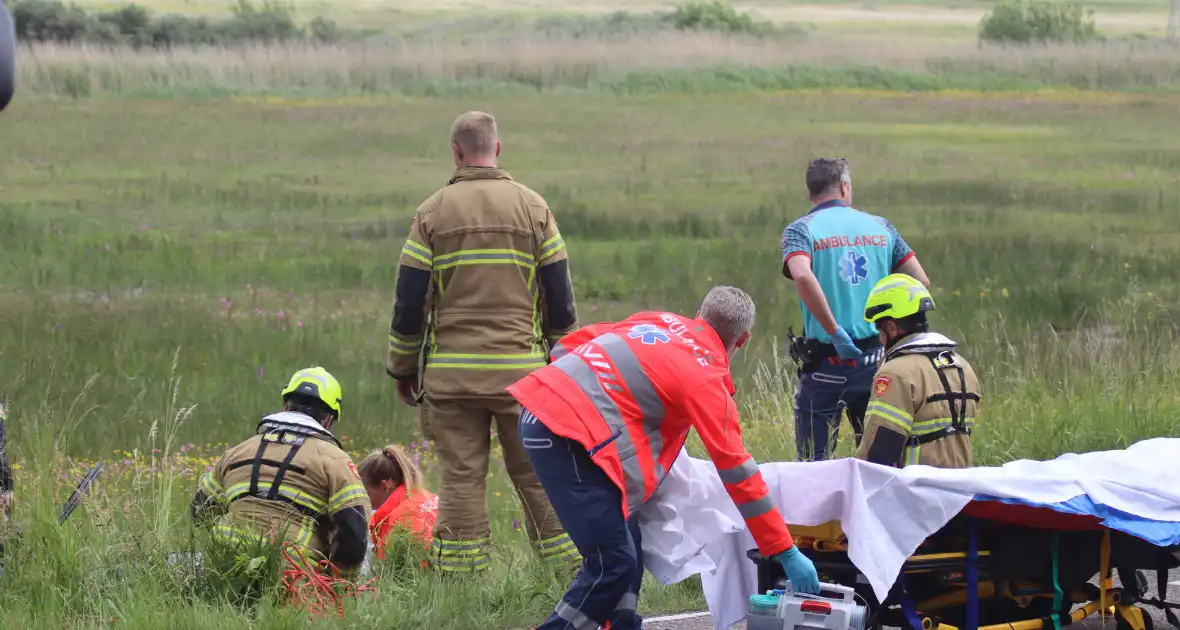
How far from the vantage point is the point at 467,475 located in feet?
22.6

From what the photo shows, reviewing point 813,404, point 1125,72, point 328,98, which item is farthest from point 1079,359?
point 1125,72

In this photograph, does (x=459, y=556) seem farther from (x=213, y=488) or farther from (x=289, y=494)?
(x=213, y=488)

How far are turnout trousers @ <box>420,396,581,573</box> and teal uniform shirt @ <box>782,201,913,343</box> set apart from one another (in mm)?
1655

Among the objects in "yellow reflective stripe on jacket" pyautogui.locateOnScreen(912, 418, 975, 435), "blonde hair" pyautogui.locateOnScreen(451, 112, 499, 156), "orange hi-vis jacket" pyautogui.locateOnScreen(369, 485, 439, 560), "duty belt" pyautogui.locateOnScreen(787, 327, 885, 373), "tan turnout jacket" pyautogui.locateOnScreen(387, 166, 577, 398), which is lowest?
"orange hi-vis jacket" pyautogui.locateOnScreen(369, 485, 439, 560)

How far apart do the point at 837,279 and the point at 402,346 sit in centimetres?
213

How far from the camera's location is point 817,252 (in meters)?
7.83

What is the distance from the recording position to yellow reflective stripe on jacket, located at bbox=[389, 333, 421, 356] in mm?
6934

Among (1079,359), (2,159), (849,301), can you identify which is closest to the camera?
(849,301)

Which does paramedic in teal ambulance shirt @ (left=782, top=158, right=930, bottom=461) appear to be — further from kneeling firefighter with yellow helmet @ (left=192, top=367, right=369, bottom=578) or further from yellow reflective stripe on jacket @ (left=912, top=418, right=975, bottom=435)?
kneeling firefighter with yellow helmet @ (left=192, top=367, right=369, bottom=578)

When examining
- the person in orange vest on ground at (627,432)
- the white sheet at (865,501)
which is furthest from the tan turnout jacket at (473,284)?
the person in orange vest on ground at (627,432)

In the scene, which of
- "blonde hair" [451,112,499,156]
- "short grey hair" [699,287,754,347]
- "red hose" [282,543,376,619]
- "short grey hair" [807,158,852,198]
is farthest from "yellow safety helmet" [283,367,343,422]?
"short grey hair" [807,158,852,198]

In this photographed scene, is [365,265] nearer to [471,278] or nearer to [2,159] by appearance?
[2,159]

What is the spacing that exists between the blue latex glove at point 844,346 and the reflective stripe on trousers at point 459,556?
1.92m

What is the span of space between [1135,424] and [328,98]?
27.5 m
